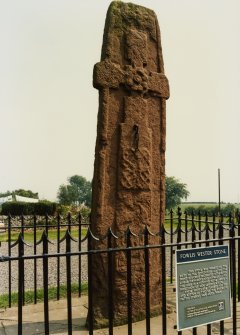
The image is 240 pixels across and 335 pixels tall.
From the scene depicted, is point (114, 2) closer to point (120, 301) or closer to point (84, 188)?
point (120, 301)

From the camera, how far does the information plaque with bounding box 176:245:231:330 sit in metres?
3.35

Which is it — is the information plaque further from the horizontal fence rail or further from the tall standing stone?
the tall standing stone

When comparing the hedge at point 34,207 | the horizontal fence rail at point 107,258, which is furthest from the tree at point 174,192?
the horizontal fence rail at point 107,258

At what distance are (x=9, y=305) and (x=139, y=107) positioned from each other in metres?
3.77

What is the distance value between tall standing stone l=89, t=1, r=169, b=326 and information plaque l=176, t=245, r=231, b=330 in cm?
138

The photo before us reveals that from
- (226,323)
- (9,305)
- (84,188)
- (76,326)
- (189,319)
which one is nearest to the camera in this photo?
(189,319)

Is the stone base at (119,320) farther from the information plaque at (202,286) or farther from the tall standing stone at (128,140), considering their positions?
the information plaque at (202,286)

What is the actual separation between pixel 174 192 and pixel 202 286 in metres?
73.9

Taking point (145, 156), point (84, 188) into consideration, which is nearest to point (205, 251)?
point (145, 156)

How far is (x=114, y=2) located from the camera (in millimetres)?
4887

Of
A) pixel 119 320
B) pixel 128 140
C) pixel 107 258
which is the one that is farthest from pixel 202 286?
pixel 128 140

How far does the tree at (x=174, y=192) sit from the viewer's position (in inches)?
2965

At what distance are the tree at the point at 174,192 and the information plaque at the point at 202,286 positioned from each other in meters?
72.1

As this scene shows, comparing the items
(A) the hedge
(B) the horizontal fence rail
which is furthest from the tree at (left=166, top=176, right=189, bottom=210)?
(B) the horizontal fence rail
